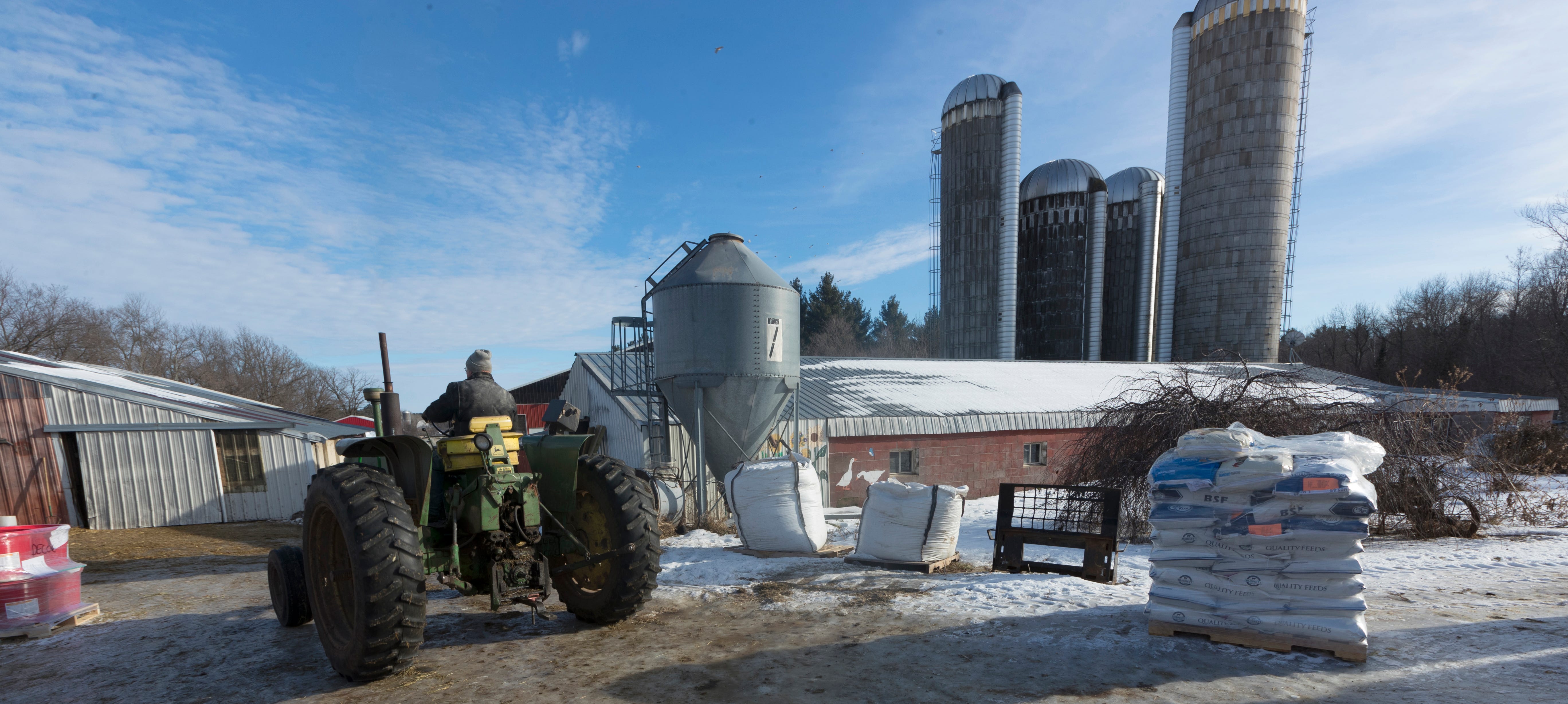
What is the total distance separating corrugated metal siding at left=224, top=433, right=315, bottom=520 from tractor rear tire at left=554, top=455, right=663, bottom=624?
11.0 metres

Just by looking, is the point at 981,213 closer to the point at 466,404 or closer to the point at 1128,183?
the point at 1128,183

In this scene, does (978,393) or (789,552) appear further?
(978,393)

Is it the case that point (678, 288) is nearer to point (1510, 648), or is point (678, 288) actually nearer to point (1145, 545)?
point (1145, 545)

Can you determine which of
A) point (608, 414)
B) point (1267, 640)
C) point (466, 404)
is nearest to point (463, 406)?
point (466, 404)

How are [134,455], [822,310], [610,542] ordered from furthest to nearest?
[822,310], [134,455], [610,542]

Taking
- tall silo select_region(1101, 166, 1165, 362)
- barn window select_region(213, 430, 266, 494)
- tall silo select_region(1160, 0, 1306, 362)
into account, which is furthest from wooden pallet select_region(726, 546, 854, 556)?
tall silo select_region(1101, 166, 1165, 362)

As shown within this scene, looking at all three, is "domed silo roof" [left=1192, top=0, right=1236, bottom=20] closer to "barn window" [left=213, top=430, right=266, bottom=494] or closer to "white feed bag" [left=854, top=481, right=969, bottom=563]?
"white feed bag" [left=854, top=481, right=969, bottom=563]

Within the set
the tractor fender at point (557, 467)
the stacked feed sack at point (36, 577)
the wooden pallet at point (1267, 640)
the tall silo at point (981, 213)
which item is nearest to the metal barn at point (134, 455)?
the stacked feed sack at point (36, 577)

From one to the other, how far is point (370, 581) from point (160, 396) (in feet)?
42.5

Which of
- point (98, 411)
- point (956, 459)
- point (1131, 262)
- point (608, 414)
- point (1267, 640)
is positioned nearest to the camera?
point (1267, 640)

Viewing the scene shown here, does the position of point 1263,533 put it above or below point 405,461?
below

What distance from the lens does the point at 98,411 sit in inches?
446

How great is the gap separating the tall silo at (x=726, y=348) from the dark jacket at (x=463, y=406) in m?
5.21

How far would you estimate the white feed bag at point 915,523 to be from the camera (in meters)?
6.80
